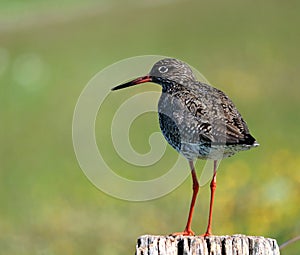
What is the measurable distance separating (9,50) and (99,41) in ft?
5.39

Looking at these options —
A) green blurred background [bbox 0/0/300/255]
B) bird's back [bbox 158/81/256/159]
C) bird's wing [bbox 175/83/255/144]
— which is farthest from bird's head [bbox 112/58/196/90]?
green blurred background [bbox 0/0/300/255]

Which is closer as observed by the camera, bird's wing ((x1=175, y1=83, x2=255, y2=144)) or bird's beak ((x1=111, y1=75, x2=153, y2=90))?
bird's wing ((x1=175, y1=83, x2=255, y2=144))

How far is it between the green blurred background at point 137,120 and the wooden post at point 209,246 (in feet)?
9.94

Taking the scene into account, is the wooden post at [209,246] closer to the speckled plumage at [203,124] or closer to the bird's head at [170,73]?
the speckled plumage at [203,124]

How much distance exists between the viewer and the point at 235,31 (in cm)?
1767

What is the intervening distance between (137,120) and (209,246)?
325 inches

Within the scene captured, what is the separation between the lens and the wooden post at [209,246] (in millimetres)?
4875

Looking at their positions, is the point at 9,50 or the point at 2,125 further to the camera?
the point at 9,50

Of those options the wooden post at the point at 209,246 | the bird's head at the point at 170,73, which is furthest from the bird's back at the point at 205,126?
the wooden post at the point at 209,246

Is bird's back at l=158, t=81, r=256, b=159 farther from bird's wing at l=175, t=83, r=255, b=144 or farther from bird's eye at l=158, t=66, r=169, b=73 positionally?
bird's eye at l=158, t=66, r=169, b=73

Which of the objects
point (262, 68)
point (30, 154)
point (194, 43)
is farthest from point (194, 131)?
point (194, 43)

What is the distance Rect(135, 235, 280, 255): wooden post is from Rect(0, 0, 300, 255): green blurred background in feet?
9.94

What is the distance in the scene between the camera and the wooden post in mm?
4875

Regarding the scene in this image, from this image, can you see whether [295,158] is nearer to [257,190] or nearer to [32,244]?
[257,190]
